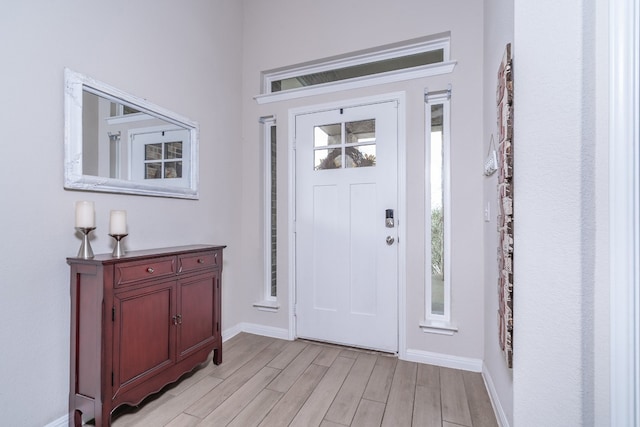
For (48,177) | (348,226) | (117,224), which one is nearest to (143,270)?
(117,224)

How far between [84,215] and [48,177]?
25 cm

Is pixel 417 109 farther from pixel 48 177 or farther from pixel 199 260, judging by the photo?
pixel 48 177

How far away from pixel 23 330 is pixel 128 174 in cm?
98

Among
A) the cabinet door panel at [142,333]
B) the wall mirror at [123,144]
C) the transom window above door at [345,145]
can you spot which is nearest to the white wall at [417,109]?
the transom window above door at [345,145]

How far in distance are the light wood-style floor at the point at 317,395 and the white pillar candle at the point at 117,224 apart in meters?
1.04

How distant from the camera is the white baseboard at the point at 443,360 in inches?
88.2

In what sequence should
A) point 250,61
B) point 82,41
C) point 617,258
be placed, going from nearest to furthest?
point 617,258
point 82,41
point 250,61

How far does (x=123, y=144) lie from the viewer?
191cm

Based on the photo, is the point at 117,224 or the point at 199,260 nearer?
the point at 117,224

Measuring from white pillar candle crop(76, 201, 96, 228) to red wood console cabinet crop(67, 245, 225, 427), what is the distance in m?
0.18

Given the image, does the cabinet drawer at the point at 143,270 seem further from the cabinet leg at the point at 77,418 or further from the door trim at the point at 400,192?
the door trim at the point at 400,192

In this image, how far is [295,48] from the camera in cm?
287

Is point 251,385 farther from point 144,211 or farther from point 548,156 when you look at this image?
point 548,156

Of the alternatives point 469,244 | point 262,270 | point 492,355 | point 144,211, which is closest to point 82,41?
point 144,211
